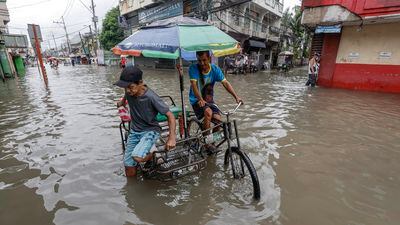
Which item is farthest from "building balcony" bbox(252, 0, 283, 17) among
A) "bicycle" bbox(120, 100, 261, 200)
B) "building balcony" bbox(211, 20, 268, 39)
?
"bicycle" bbox(120, 100, 261, 200)

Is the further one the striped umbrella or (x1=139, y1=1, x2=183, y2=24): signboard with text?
(x1=139, y1=1, x2=183, y2=24): signboard with text

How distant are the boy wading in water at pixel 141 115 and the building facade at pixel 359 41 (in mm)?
10523

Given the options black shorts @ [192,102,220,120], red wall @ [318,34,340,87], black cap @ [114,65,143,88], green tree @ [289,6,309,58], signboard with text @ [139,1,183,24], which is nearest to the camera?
black cap @ [114,65,143,88]

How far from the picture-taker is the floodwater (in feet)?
10.5

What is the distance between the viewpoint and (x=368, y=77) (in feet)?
40.4

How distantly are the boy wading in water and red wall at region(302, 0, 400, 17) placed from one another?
10461 millimetres

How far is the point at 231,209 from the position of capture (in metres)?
3.28

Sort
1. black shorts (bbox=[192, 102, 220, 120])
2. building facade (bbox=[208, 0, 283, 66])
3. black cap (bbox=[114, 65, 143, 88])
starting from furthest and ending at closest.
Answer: building facade (bbox=[208, 0, 283, 66])
black shorts (bbox=[192, 102, 220, 120])
black cap (bbox=[114, 65, 143, 88])

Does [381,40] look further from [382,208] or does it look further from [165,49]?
[165,49]

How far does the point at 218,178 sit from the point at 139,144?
1.31 metres

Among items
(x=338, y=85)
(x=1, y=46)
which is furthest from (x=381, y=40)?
(x=1, y=46)

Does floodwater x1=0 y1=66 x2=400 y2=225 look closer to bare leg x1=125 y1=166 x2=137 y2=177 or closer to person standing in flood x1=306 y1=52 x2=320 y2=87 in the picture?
bare leg x1=125 y1=166 x2=137 y2=177

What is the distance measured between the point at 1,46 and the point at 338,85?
78.3ft

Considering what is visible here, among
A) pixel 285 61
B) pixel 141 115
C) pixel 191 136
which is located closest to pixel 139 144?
pixel 141 115
